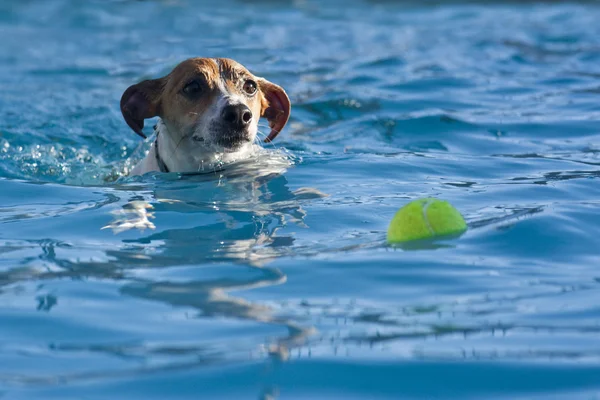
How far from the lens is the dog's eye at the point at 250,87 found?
604 centimetres

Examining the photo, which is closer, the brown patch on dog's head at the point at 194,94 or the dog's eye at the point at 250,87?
the brown patch on dog's head at the point at 194,94

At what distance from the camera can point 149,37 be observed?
13992 millimetres

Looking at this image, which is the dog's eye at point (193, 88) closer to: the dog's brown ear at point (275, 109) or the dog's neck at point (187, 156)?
the dog's neck at point (187, 156)

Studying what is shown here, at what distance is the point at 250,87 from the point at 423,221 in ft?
7.44

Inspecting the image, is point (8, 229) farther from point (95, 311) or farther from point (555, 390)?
point (555, 390)

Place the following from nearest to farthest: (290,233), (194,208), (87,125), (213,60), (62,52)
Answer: (290,233)
(194,208)
(213,60)
(87,125)
(62,52)

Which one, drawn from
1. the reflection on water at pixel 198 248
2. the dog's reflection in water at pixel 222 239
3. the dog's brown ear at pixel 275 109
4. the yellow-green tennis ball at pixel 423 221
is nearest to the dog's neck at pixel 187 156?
the reflection on water at pixel 198 248

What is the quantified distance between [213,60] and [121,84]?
4772 mm

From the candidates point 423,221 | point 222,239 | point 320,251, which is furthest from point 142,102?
point 423,221

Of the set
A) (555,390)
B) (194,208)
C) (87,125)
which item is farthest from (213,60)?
(555,390)

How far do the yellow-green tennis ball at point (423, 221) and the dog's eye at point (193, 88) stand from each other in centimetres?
204

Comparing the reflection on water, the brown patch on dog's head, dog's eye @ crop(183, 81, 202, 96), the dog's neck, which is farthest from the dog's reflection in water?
dog's eye @ crop(183, 81, 202, 96)

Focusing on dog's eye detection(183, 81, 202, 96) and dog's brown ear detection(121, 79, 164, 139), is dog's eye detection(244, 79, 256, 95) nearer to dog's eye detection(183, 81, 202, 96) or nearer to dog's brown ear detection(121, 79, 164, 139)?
dog's eye detection(183, 81, 202, 96)

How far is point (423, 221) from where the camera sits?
13.7ft
